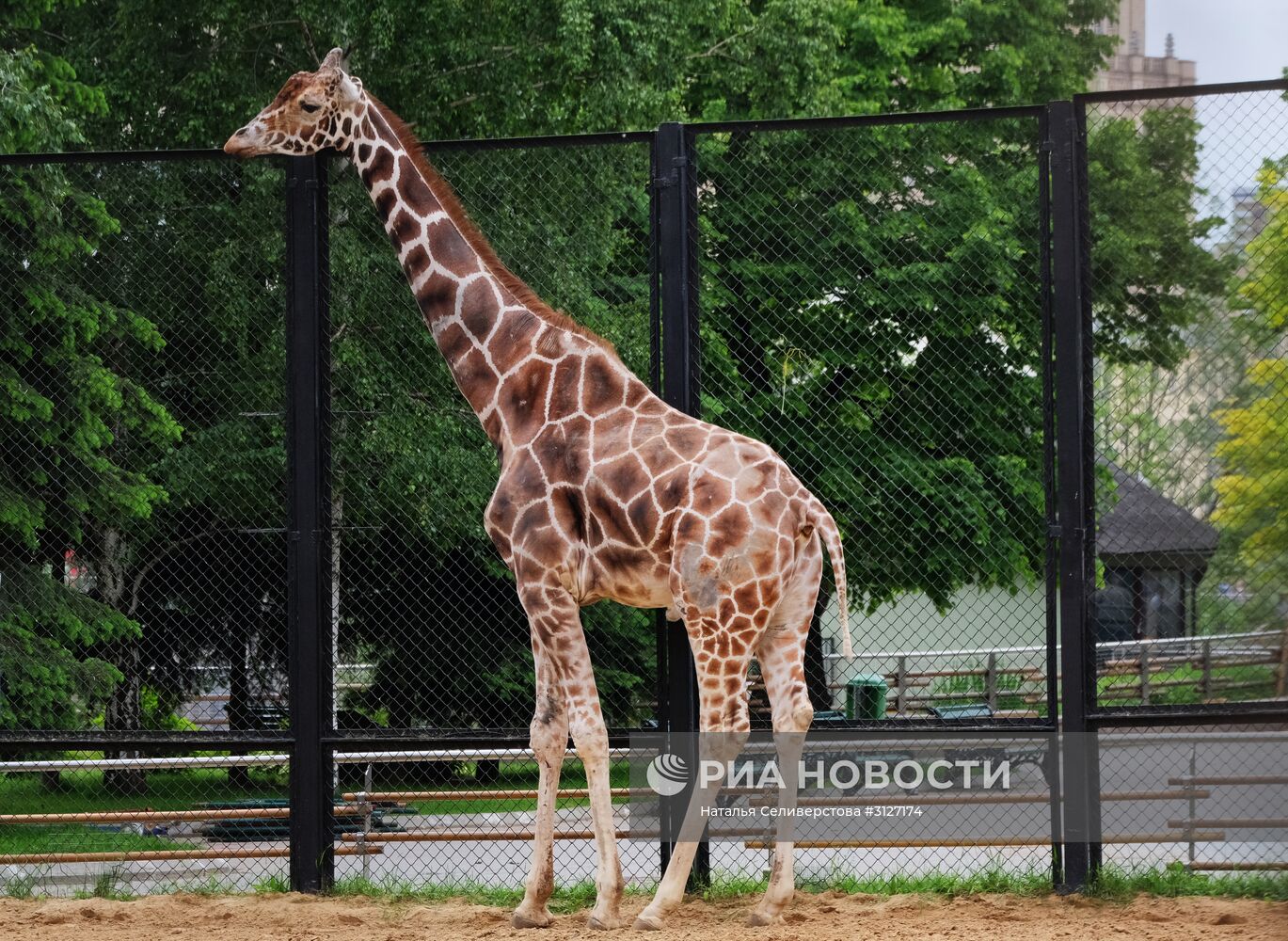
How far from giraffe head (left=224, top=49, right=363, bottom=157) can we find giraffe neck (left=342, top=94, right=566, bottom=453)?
7 cm

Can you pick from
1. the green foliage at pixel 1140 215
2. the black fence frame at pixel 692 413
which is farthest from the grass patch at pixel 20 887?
the green foliage at pixel 1140 215

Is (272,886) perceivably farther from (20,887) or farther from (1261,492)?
(1261,492)

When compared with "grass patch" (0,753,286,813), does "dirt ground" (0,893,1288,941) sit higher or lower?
higher

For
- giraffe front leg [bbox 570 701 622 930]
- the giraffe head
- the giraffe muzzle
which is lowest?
giraffe front leg [bbox 570 701 622 930]

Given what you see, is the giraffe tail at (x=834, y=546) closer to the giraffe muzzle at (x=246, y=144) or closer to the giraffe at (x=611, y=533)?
the giraffe at (x=611, y=533)

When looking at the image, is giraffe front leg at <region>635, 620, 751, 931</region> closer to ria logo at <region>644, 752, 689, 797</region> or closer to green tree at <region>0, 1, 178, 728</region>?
ria logo at <region>644, 752, 689, 797</region>

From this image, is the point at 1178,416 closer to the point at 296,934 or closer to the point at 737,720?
the point at 737,720

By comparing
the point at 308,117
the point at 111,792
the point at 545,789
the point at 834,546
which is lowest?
the point at 111,792

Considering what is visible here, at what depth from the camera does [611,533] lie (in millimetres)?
5547

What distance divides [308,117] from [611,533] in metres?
2.20

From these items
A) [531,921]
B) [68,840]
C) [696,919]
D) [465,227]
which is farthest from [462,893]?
[68,840]

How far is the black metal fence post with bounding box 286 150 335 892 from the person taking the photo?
20.0ft

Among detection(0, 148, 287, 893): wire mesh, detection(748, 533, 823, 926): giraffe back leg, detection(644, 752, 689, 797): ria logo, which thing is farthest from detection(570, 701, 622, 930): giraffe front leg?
detection(0, 148, 287, 893): wire mesh

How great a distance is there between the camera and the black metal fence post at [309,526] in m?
6.10
